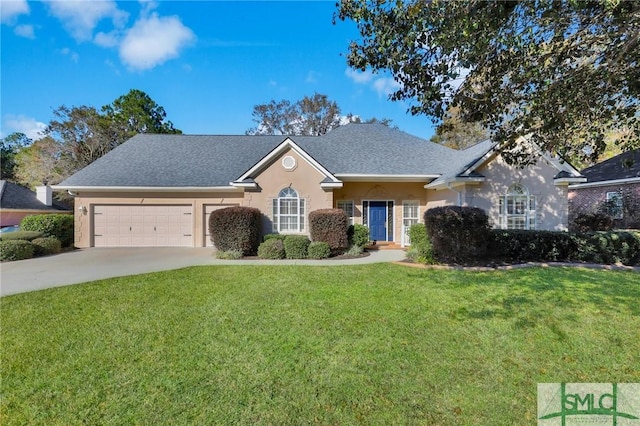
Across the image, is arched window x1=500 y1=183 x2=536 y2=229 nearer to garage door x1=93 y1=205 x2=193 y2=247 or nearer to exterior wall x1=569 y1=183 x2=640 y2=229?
exterior wall x1=569 y1=183 x2=640 y2=229

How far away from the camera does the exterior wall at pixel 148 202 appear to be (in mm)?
15570

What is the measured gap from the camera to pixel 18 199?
19.9 metres

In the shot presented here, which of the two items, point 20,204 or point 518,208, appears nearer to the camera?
point 518,208

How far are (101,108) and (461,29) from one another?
116ft

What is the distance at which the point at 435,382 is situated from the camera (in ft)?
11.9

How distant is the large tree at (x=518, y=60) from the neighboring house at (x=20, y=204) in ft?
77.8

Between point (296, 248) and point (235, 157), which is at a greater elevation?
point (235, 157)

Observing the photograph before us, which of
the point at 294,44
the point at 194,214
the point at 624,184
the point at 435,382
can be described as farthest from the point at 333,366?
the point at 624,184

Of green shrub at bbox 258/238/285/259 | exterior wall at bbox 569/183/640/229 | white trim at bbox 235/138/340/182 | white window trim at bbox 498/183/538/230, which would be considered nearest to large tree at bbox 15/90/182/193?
white trim at bbox 235/138/340/182

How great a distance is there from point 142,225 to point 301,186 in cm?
885

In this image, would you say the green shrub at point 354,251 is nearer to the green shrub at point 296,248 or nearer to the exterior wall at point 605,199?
the green shrub at point 296,248

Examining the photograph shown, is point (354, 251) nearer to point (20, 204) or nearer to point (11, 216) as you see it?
point (11, 216)

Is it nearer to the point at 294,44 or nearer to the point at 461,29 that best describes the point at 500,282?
the point at 461,29

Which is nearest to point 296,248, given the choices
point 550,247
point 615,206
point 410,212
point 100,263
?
point 100,263
